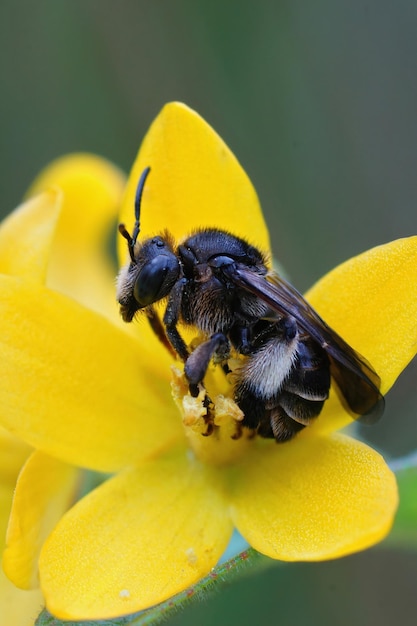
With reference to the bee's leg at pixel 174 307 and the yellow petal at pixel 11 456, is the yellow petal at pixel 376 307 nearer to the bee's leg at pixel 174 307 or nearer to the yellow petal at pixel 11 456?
the bee's leg at pixel 174 307

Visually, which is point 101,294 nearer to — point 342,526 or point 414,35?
point 342,526

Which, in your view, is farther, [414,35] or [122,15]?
[122,15]

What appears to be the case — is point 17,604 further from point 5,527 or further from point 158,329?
point 158,329

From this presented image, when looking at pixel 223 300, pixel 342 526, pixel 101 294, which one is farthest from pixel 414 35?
pixel 342 526

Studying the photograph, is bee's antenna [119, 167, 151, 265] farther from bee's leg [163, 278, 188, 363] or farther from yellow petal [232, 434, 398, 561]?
yellow petal [232, 434, 398, 561]

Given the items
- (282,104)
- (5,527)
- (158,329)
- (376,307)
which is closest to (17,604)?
(5,527)
